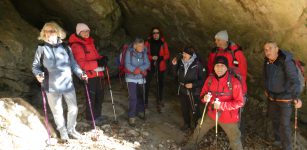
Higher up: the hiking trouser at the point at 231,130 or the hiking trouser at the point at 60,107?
the hiking trouser at the point at 60,107

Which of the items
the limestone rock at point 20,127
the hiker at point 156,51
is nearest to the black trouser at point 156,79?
the hiker at point 156,51

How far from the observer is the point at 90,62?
28.2ft

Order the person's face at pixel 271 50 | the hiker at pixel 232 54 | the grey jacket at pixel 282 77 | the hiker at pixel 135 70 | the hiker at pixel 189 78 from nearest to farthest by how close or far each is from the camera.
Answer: the grey jacket at pixel 282 77 → the person's face at pixel 271 50 → the hiker at pixel 232 54 → the hiker at pixel 189 78 → the hiker at pixel 135 70

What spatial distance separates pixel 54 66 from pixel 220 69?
11.7 feet

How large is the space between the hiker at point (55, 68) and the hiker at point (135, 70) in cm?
174

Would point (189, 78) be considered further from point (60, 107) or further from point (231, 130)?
point (60, 107)

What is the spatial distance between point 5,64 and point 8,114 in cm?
286

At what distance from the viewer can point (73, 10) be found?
37.8 feet

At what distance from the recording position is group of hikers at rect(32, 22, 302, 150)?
24.2 ft

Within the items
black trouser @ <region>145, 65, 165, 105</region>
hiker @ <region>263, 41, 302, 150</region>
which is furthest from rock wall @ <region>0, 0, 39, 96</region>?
hiker @ <region>263, 41, 302, 150</region>

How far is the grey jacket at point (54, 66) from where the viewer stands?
23.7ft

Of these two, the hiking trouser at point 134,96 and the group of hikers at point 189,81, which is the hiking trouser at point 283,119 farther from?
the hiking trouser at point 134,96

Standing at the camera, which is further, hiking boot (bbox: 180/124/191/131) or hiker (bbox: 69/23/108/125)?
hiking boot (bbox: 180/124/191/131)

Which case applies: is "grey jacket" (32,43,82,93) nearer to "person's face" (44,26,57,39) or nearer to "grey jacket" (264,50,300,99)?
"person's face" (44,26,57,39)
